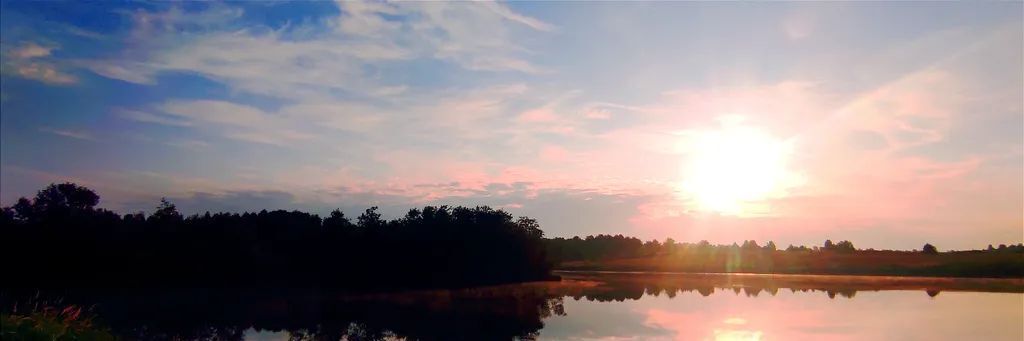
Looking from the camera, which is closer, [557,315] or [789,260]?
[557,315]

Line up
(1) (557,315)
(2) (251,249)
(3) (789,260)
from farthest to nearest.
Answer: (3) (789,260)
(2) (251,249)
(1) (557,315)

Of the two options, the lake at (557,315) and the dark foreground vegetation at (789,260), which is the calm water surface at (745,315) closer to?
the lake at (557,315)

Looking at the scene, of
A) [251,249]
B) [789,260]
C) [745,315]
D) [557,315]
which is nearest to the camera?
[557,315]

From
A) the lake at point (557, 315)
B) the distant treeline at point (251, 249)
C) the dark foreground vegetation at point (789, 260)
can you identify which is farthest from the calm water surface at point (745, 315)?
the dark foreground vegetation at point (789, 260)

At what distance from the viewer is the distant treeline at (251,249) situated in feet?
144

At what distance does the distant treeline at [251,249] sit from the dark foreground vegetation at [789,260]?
47331 millimetres

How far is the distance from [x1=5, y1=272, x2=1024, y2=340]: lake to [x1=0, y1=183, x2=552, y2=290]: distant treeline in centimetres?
246

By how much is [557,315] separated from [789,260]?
91318 millimetres

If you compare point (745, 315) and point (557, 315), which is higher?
point (745, 315)

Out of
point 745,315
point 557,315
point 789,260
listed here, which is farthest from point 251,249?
point 789,260

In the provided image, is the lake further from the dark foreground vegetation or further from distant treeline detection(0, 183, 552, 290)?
the dark foreground vegetation

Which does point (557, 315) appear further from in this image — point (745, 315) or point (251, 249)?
point (251, 249)

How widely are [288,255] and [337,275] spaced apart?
3.86 metres

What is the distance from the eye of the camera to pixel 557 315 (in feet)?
123
